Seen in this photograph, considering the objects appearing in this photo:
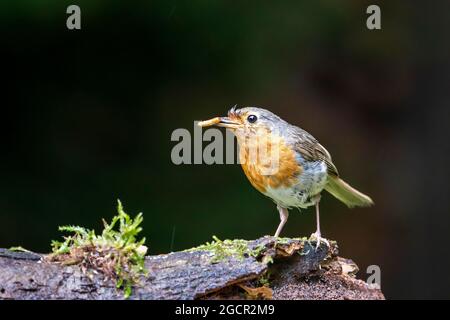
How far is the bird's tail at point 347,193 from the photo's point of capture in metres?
5.49

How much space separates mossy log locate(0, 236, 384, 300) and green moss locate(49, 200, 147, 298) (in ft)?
0.15

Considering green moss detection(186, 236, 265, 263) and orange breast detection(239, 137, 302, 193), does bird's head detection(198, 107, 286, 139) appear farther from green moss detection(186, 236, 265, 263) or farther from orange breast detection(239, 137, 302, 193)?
green moss detection(186, 236, 265, 263)

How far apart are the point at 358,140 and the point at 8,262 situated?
584cm

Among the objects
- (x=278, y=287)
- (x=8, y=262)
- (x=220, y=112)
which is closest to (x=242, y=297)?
(x=278, y=287)

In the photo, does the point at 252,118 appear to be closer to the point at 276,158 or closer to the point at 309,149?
the point at 276,158

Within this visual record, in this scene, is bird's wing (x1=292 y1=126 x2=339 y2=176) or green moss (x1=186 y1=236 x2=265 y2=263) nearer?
green moss (x1=186 y1=236 x2=265 y2=263)

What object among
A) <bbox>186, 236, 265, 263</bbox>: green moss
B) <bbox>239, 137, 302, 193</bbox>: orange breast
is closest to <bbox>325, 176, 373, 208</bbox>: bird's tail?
<bbox>239, 137, 302, 193</bbox>: orange breast

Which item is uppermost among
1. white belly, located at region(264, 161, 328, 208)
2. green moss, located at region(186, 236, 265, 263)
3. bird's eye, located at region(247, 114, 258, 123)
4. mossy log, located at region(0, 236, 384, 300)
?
bird's eye, located at region(247, 114, 258, 123)

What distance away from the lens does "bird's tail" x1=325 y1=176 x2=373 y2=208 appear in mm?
5489

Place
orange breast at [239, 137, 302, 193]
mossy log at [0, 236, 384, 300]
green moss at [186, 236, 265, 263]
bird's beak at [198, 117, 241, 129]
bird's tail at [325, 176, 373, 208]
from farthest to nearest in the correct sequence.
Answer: bird's tail at [325, 176, 373, 208] < bird's beak at [198, 117, 241, 129] < orange breast at [239, 137, 302, 193] < green moss at [186, 236, 265, 263] < mossy log at [0, 236, 384, 300]

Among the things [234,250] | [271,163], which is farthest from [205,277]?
[271,163]

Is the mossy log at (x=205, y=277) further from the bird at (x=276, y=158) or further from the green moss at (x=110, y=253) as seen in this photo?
the bird at (x=276, y=158)

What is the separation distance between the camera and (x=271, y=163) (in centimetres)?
482

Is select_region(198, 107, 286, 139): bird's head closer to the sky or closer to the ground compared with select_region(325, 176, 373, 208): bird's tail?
closer to the sky
